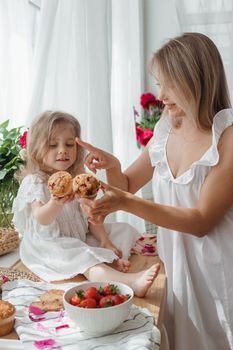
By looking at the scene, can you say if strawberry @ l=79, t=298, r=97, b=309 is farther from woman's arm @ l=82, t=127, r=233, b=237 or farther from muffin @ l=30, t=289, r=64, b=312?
woman's arm @ l=82, t=127, r=233, b=237

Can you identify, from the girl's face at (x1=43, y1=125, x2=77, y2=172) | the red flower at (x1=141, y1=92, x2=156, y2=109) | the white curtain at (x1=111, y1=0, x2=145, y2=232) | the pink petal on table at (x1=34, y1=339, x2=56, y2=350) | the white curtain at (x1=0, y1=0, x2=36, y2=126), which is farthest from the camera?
the red flower at (x1=141, y1=92, x2=156, y2=109)

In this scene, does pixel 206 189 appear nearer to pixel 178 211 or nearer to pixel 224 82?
pixel 178 211

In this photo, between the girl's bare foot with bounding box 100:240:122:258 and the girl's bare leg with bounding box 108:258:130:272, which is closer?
the girl's bare leg with bounding box 108:258:130:272

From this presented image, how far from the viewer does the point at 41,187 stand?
1.64 metres

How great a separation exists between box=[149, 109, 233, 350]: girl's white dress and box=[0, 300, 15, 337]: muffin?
543mm

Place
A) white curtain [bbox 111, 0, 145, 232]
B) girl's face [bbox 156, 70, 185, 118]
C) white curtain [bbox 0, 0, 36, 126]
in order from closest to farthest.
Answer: girl's face [bbox 156, 70, 185, 118]
white curtain [bbox 0, 0, 36, 126]
white curtain [bbox 111, 0, 145, 232]

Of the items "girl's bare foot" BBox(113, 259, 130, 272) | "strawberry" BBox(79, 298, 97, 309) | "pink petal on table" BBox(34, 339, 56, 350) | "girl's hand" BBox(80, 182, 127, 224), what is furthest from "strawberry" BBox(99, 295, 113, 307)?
"girl's bare foot" BBox(113, 259, 130, 272)

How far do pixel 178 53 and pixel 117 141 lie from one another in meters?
1.11

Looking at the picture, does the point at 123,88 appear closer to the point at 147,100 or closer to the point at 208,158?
the point at 147,100

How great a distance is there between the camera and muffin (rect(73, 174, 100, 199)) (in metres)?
→ 1.32

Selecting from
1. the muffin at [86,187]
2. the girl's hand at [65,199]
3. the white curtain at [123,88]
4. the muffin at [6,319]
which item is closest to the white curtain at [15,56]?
the white curtain at [123,88]

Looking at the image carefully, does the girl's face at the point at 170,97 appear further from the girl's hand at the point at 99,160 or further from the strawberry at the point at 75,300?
the strawberry at the point at 75,300

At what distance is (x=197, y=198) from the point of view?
147 centimetres

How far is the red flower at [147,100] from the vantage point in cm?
305
